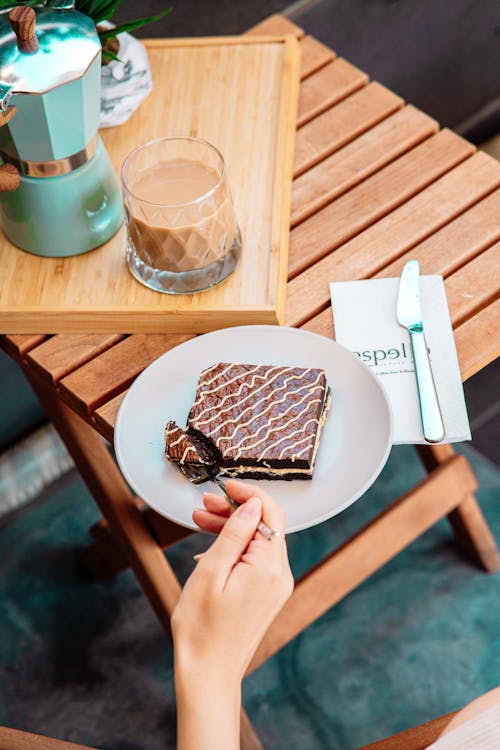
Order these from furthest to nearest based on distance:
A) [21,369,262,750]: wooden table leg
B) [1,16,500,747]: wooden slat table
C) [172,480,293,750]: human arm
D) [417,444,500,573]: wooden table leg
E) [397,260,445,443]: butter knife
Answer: [417,444,500,573]: wooden table leg, [21,369,262,750]: wooden table leg, [1,16,500,747]: wooden slat table, [397,260,445,443]: butter knife, [172,480,293,750]: human arm

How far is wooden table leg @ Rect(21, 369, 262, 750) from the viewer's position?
122 cm

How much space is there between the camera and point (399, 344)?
3.40 feet

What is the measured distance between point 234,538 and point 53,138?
50 cm

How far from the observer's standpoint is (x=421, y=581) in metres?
1.67

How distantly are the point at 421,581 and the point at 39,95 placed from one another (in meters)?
1.17

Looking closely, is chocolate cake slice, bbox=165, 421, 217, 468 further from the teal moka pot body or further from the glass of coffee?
the teal moka pot body

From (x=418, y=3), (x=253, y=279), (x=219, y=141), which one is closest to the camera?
(x=253, y=279)

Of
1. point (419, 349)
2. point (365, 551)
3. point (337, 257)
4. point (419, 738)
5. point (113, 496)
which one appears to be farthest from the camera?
point (365, 551)

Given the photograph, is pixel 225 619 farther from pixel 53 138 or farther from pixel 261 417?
pixel 53 138

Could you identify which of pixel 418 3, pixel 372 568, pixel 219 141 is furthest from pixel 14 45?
pixel 418 3

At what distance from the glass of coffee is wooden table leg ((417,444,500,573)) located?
62cm

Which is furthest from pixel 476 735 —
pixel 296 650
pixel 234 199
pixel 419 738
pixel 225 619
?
pixel 296 650

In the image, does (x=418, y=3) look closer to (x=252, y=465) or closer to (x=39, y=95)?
(x=39, y=95)

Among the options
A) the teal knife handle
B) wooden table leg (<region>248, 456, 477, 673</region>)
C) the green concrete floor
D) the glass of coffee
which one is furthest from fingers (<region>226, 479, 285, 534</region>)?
the green concrete floor
